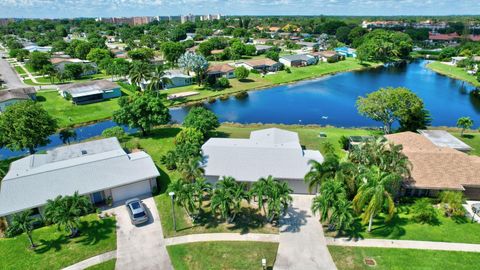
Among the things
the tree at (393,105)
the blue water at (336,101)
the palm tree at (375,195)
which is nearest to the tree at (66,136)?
the blue water at (336,101)

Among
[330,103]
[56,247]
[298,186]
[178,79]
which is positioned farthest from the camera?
[178,79]

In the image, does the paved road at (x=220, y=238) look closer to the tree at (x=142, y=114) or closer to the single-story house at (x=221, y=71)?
the tree at (x=142, y=114)

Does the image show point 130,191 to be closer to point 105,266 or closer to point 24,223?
point 105,266

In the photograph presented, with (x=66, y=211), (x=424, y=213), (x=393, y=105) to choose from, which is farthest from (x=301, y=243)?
(x=393, y=105)

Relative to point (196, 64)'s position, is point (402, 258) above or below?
below

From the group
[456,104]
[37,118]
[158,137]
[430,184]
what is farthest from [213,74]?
[430,184]

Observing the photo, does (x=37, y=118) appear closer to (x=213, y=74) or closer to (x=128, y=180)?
(x=128, y=180)

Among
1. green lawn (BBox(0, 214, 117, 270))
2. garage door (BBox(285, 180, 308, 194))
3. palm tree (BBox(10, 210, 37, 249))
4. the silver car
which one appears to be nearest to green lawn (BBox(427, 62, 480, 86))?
garage door (BBox(285, 180, 308, 194))
